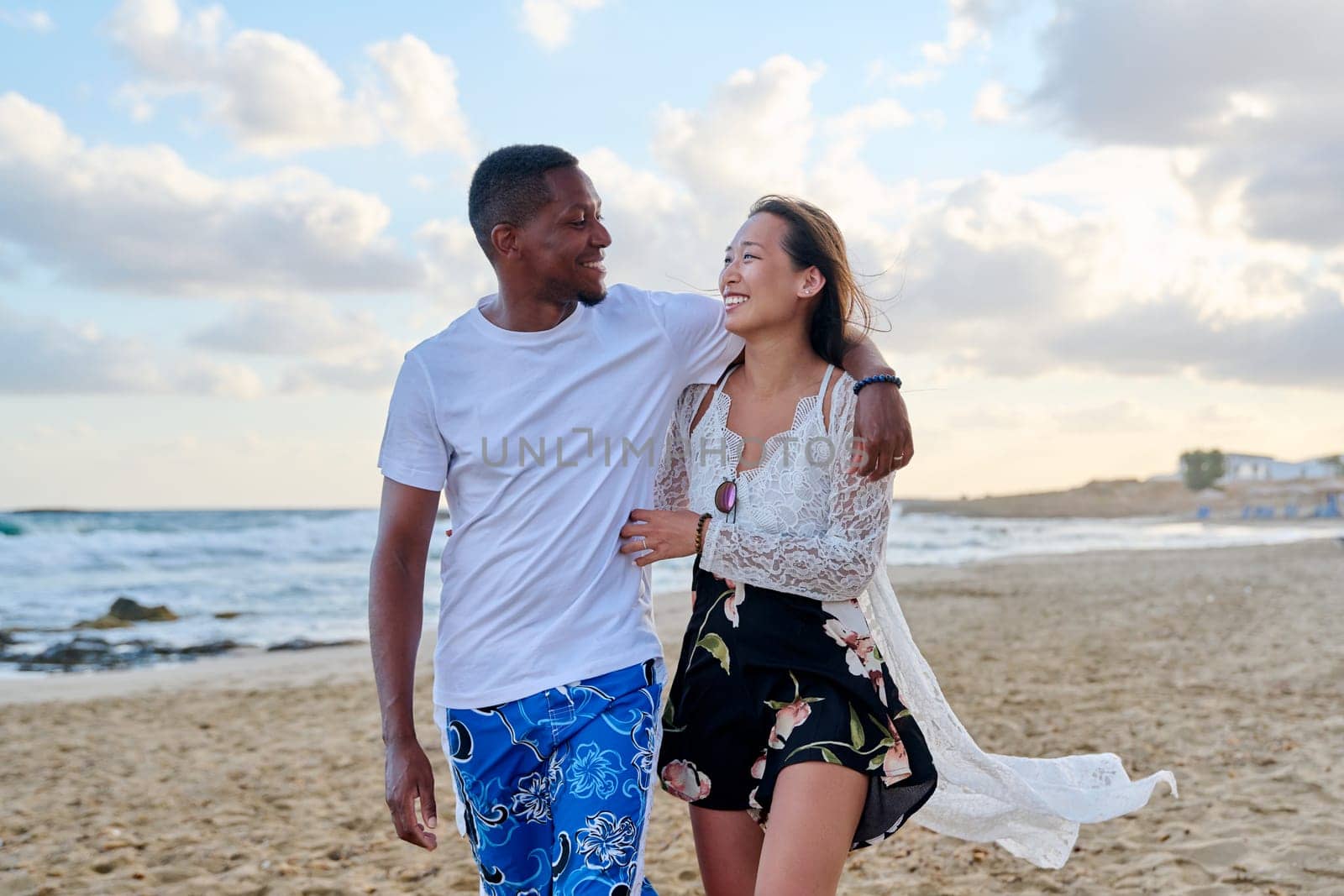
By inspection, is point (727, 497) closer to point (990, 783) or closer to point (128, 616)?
point (990, 783)

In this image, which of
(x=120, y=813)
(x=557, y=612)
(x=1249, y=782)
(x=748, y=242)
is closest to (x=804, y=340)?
(x=748, y=242)

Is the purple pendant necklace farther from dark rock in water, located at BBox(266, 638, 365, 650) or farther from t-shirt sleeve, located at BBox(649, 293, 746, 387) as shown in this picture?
dark rock in water, located at BBox(266, 638, 365, 650)

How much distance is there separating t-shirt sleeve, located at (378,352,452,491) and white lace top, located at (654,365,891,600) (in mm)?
613

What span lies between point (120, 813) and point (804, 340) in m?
5.27

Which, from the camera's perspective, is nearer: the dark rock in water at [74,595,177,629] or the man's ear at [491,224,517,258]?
the man's ear at [491,224,517,258]

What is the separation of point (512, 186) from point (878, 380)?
3.14 feet

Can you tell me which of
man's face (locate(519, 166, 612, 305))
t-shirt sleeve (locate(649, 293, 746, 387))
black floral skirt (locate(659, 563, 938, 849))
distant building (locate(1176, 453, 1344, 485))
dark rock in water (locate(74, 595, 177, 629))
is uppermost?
distant building (locate(1176, 453, 1344, 485))

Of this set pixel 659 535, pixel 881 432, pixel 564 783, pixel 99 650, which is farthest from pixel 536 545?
pixel 99 650

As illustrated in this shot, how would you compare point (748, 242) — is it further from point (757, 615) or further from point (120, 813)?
point (120, 813)

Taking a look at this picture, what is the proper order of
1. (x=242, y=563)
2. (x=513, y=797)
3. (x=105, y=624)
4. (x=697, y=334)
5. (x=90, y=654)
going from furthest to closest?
(x=242, y=563)
(x=105, y=624)
(x=90, y=654)
(x=697, y=334)
(x=513, y=797)

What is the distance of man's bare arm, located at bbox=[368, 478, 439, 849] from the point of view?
2334 millimetres

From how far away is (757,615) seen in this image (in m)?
2.44

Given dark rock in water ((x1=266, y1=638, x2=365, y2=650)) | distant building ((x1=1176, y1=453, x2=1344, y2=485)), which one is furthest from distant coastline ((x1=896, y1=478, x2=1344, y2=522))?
dark rock in water ((x1=266, y1=638, x2=365, y2=650))

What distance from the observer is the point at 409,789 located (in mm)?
2314
